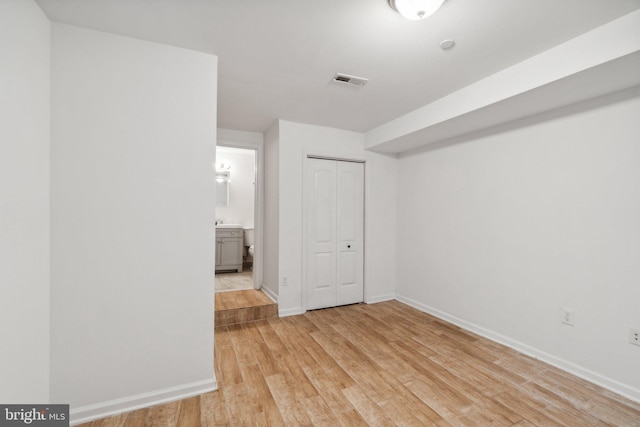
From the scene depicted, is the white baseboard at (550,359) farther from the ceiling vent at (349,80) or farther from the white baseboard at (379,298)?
the ceiling vent at (349,80)

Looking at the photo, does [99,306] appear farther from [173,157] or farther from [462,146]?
[462,146]

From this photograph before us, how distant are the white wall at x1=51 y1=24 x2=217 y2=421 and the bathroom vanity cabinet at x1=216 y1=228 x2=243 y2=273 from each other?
3.48 m

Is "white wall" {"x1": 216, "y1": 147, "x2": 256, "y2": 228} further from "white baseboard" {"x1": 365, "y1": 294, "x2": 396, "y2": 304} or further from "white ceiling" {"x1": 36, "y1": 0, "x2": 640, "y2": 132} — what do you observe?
"white ceiling" {"x1": 36, "y1": 0, "x2": 640, "y2": 132}

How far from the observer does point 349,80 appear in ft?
8.07

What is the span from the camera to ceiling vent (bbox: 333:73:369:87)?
2371 mm

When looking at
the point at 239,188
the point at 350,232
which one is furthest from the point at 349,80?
the point at 239,188

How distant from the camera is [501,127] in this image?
112 inches

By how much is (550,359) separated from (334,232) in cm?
257

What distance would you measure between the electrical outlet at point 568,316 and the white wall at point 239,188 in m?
5.23

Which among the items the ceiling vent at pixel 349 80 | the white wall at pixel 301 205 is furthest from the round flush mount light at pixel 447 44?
the white wall at pixel 301 205

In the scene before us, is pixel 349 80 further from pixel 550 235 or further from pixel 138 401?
pixel 138 401

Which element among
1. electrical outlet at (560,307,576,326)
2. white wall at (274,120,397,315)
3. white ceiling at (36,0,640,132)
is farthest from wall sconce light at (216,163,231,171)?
electrical outlet at (560,307,576,326)

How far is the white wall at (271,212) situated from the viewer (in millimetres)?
3531

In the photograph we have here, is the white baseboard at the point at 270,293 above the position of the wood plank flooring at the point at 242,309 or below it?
above
